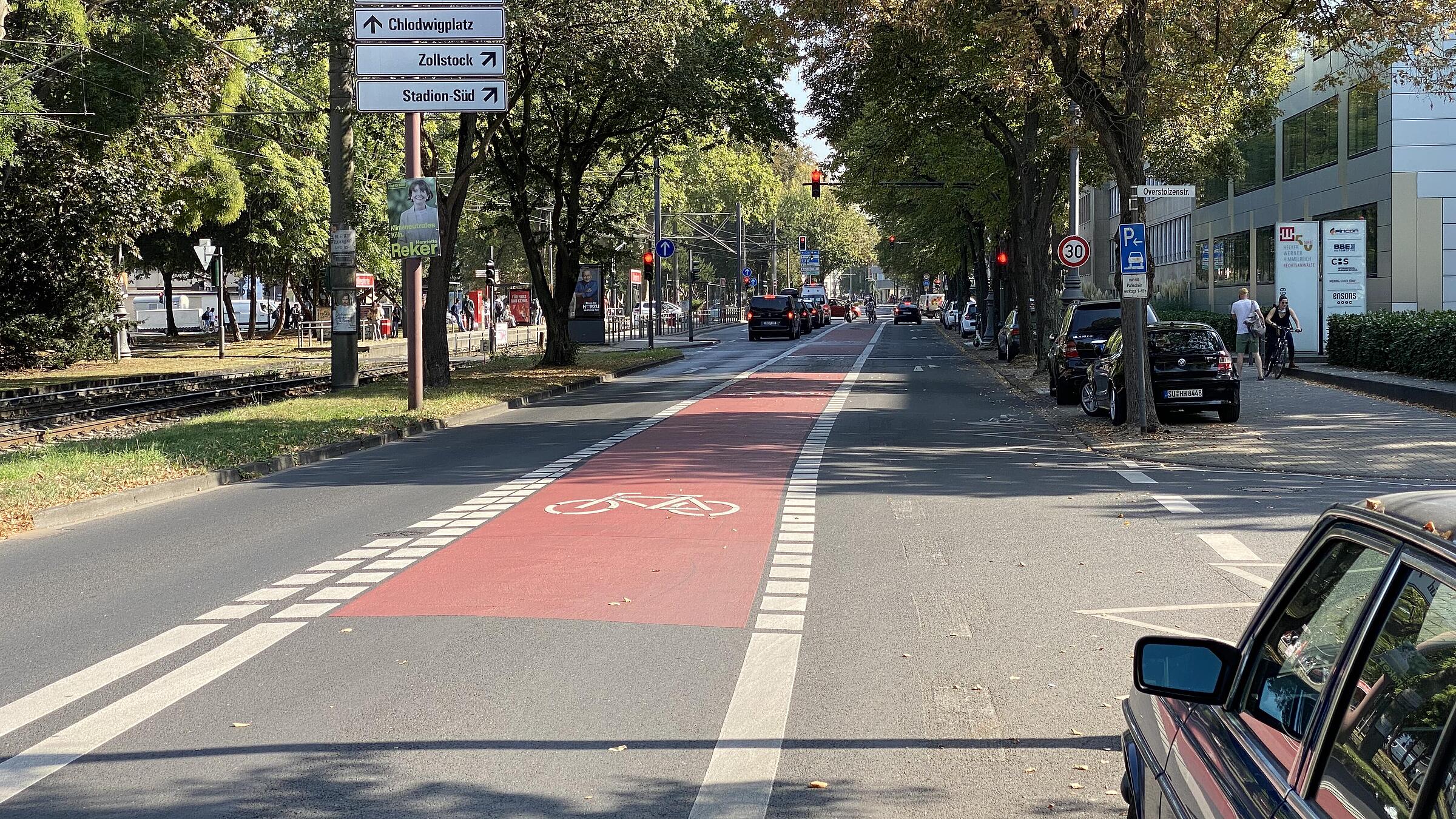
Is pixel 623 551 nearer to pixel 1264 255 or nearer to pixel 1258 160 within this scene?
pixel 1264 255

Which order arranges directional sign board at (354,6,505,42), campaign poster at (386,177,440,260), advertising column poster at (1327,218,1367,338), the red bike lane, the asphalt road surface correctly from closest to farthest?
the asphalt road surface, the red bike lane, directional sign board at (354,6,505,42), campaign poster at (386,177,440,260), advertising column poster at (1327,218,1367,338)

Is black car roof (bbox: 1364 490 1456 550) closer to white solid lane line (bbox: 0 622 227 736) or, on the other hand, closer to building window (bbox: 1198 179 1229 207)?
white solid lane line (bbox: 0 622 227 736)

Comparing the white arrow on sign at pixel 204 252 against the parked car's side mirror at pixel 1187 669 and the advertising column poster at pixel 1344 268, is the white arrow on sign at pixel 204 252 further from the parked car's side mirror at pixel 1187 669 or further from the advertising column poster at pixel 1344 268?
the parked car's side mirror at pixel 1187 669

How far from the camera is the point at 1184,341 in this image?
20766 millimetres

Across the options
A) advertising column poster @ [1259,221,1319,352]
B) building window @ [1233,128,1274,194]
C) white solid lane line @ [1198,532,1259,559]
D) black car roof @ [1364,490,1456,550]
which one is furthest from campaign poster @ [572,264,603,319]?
black car roof @ [1364,490,1456,550]

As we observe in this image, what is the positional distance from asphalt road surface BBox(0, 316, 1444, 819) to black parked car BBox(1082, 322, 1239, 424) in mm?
4669

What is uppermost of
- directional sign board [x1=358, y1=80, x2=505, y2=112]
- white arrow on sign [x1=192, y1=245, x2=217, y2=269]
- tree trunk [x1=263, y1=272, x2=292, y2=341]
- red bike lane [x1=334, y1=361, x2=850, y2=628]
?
directional sign board [x1=358, y1=80, x2=505, y2=112]

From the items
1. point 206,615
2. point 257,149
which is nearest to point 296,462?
point 206,615

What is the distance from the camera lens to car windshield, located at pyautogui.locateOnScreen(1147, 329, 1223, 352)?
20.6 m

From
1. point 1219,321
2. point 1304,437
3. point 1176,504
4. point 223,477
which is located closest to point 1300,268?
point 1219,321

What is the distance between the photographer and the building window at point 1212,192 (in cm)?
5562

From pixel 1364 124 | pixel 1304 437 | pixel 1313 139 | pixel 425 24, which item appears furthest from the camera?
pixel 1313 139

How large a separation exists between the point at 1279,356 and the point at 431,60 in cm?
1835

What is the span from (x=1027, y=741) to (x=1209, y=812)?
3066 mm
